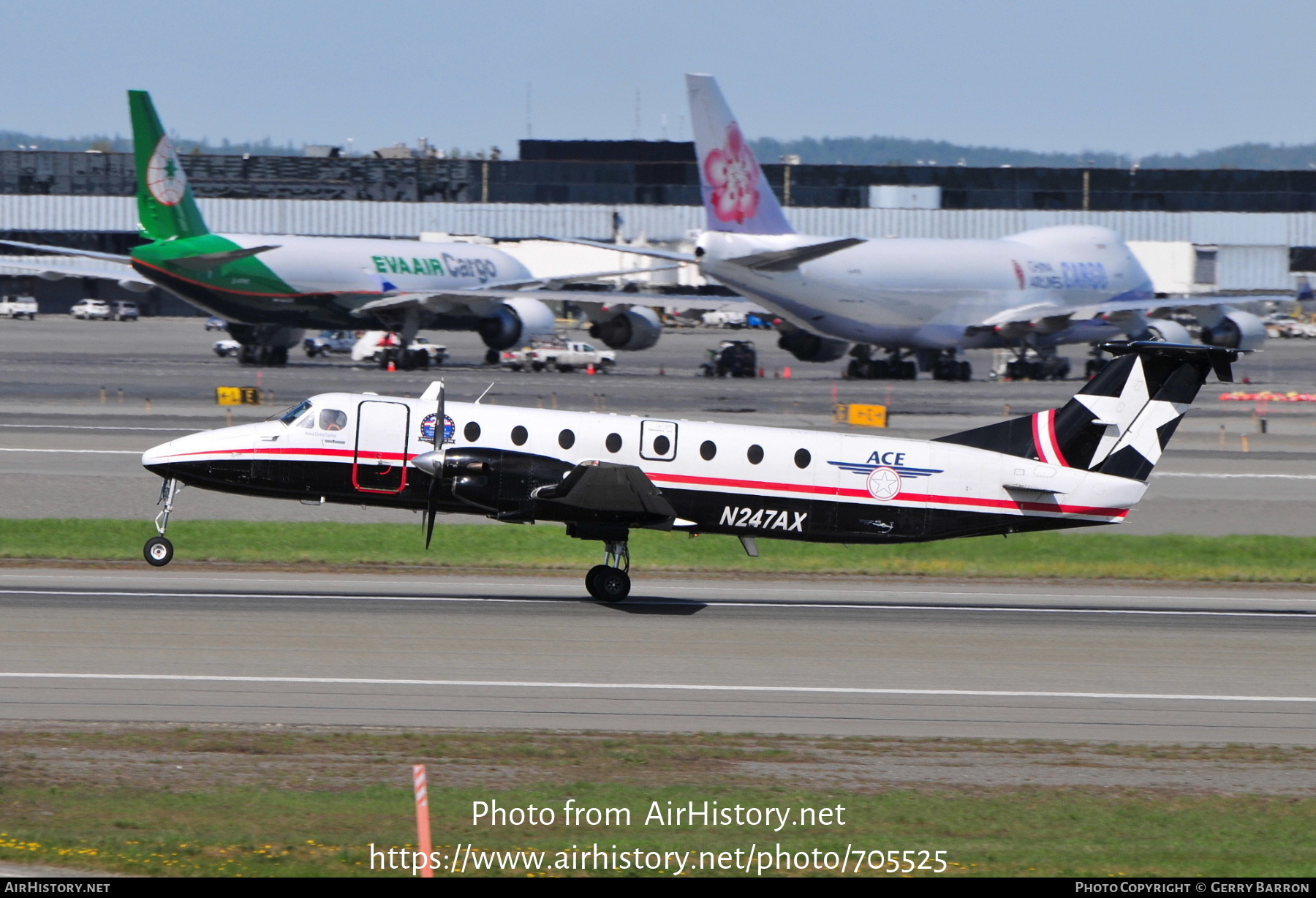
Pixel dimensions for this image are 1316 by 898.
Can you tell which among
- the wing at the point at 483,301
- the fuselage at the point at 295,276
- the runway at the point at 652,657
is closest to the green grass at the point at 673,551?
the runway at the point at 652,657

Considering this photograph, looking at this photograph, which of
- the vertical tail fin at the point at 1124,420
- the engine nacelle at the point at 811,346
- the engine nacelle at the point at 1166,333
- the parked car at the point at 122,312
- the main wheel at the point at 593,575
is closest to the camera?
the main wheel at the point at 593,575

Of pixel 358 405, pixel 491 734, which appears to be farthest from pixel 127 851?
pixel 358 405

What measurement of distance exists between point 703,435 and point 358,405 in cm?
574

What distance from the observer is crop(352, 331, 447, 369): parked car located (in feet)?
230

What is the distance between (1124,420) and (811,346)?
4687 centimetres

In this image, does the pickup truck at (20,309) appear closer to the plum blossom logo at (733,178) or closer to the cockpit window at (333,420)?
the plum blossom logo at (733,178)

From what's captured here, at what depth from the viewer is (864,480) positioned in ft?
75.8

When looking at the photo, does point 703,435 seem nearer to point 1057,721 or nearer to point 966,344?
point 1057,721

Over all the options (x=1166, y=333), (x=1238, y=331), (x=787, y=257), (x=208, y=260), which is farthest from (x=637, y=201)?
(x=787, y=257)

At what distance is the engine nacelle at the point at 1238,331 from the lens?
2810 inches

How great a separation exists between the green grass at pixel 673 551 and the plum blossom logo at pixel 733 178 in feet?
102

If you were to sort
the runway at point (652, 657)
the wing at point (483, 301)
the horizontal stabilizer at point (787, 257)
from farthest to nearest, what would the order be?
the wing at point (483, 301) < the horizontal stabilizer at point (787, 257) < the runway at point (652, 657)

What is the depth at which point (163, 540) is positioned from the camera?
22609 mm

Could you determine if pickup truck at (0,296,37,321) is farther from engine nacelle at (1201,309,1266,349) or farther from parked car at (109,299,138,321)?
engine nacelle at (1201,309,1266,349)
